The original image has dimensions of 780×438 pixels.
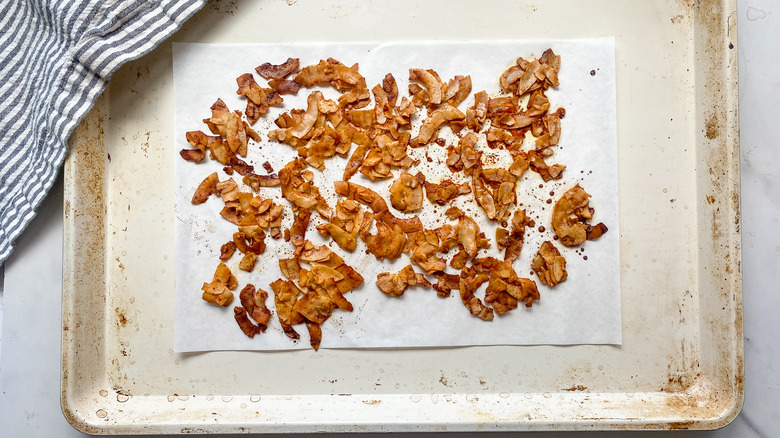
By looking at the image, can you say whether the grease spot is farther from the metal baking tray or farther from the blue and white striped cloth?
the blue and white striped cloth

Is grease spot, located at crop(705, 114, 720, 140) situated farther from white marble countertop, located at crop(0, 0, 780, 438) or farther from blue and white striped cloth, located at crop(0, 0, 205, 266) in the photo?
blue and white striped cloth, located at crop(0, 0, 205, 266)

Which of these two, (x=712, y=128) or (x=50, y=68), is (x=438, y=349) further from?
(x=50, y=68)

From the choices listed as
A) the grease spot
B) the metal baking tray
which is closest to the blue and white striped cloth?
the metal baking tray

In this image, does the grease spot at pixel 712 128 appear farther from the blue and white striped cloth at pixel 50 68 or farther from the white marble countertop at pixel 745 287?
the blue and white striped cloth at pixel 50 68

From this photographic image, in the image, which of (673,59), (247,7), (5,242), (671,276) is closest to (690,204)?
(671,276)

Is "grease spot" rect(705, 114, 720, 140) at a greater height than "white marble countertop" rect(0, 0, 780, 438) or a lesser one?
greater

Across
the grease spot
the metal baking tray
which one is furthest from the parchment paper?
the grease spot
